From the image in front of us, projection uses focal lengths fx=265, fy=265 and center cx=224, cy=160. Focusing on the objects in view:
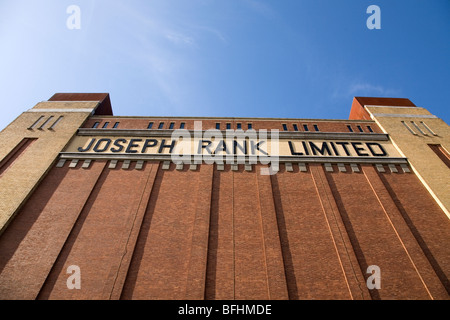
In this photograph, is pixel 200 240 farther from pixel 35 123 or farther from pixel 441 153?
pixel 441 153

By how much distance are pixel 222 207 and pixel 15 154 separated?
17.1m

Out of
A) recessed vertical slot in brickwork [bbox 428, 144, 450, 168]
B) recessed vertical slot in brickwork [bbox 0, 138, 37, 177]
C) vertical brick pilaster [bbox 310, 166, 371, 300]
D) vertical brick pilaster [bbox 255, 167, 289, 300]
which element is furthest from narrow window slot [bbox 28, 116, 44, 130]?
recessed vertical slot in brickwork [bbox 428, 144, 450, 168]

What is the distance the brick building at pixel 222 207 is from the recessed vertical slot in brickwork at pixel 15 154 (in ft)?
0.36

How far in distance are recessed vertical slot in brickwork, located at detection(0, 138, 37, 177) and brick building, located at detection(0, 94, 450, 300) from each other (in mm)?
110

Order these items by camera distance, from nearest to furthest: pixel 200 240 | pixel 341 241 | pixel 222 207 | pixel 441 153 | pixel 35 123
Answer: pixel 200 240 → pixel 341 241 → pixel 222 207 → pixel 441 153 → pixel 35 123

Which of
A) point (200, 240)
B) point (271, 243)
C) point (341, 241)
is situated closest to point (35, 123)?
point (200, 240)

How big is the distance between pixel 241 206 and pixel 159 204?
18.1 ft

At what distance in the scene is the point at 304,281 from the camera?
1415 cm

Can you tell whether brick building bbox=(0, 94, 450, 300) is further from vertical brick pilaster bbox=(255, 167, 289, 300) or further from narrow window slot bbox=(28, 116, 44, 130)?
narrow window slot bbox=(28, 116, 44, 130)

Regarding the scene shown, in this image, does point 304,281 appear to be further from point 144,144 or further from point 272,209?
point 144,144

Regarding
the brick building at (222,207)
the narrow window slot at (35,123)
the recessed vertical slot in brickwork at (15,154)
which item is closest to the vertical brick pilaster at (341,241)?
the brick building at (222,207)

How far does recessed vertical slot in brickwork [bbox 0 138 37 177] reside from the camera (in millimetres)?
19875

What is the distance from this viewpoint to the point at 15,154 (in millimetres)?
20984
